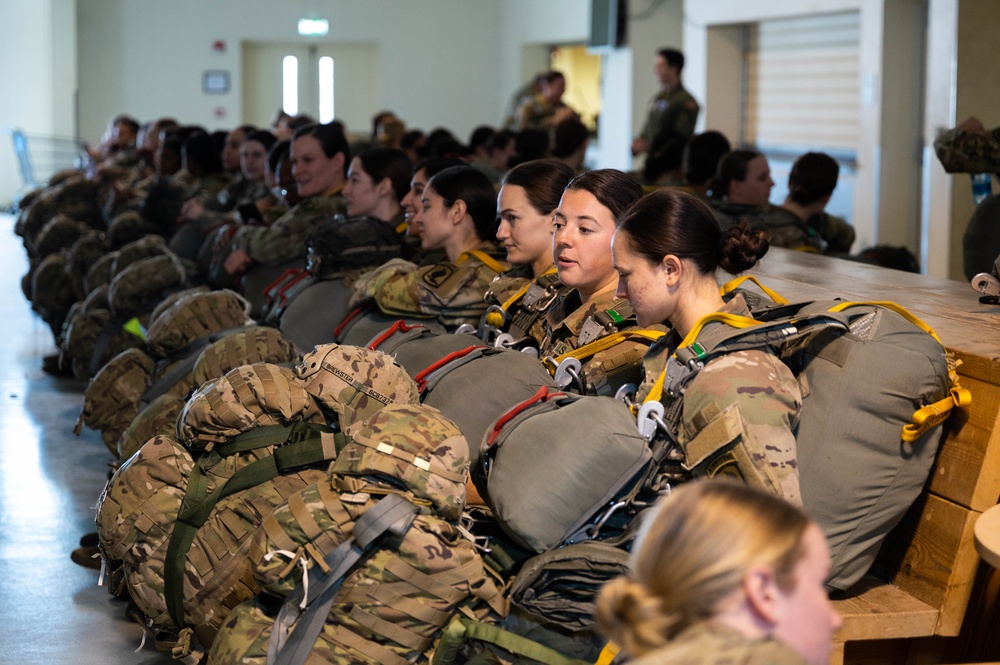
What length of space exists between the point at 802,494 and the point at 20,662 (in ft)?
7.84

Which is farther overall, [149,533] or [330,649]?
[149,533]

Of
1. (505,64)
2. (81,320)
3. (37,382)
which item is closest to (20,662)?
(81,320)

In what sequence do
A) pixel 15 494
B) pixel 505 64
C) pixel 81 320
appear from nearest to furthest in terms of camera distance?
1. pixel 15 494
2. pixel 81 320
3. pixel 505 64

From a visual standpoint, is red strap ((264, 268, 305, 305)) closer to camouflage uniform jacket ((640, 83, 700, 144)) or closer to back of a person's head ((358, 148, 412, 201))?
back of a person's head ((358, 148, 412, 201))

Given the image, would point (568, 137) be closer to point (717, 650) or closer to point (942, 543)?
point (942, 543)

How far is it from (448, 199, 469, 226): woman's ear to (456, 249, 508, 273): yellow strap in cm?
12

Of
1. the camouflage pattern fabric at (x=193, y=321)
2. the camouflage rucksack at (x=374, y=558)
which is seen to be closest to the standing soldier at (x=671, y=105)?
the camouflage pattern fabric at (x=193, y=321)

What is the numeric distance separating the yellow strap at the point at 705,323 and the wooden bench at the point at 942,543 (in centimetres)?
44

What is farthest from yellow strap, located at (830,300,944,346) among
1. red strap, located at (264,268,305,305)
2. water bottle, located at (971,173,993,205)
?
red strap, located at (264,268,305,305)

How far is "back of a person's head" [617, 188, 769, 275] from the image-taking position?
Answer: 2420 mm

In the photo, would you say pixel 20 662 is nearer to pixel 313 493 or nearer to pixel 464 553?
pixel 313 493

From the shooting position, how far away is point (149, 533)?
2773 mm

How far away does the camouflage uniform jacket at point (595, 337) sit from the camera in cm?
274

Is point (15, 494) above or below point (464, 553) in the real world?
below
